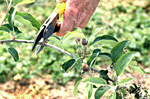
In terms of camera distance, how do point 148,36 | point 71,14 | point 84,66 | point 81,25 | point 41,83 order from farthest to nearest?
1. point 148,36
2. point 41,83
3. point 81,25
4. point 71,14
5. point 84,66

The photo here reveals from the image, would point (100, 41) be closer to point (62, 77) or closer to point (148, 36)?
point (62, 77)

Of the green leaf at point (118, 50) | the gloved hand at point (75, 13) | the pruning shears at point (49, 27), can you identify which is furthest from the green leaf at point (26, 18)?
the green leaf at point (118, 50)

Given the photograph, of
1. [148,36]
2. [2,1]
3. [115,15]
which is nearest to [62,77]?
[148,36]

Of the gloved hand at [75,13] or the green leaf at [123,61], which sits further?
the gloved hand at [75,13]

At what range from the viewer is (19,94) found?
218 cm

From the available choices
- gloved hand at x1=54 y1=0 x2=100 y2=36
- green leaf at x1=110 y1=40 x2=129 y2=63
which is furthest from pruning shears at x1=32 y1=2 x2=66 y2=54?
green leaf at x1=110 y1=40 x2=129 y2=63

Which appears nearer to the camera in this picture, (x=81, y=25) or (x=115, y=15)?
(x=81, y=25)

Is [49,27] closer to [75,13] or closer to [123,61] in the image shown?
[75,13]

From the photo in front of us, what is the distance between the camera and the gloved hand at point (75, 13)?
1.29 meters

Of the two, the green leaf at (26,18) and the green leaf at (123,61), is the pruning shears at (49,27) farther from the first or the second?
the green leaf at (123,61)

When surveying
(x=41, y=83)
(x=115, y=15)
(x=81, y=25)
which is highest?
(x=115, y=15)

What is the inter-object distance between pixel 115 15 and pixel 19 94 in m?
2.30

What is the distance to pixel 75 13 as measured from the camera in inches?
51.2

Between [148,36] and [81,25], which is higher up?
[148,36]
